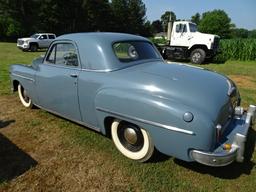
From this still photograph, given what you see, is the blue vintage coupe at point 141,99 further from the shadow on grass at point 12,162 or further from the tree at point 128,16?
the tree at point 128,16

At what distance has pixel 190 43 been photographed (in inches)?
619

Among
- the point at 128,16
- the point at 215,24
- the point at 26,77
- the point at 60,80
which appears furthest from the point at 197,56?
the point at 215,24

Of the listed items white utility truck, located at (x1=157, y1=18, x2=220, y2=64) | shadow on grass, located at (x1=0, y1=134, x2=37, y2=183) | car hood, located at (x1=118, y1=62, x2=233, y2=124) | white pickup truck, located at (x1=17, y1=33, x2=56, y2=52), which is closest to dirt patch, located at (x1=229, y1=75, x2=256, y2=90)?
white utility truck, located at (x1=157, y1=18, x2=220, y2=64)

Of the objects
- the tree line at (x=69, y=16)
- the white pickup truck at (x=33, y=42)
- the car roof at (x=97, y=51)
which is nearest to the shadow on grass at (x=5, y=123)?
the car roof at (x=97, y=51)

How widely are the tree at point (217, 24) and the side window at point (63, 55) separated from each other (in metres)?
88.5

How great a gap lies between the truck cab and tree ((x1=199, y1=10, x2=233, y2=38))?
7568 centimetres

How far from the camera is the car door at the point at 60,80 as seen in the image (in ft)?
12.9

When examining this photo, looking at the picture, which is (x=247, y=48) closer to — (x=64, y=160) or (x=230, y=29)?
(x=64, y=160)

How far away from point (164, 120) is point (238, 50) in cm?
1922

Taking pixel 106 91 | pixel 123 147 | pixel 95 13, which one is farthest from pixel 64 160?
pixel 95 13

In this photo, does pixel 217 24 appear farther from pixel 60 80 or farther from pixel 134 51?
pixel 60 80

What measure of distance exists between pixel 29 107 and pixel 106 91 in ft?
9.32

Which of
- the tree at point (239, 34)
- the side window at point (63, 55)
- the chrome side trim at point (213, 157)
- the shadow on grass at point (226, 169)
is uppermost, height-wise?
the tree at point (239, 34)

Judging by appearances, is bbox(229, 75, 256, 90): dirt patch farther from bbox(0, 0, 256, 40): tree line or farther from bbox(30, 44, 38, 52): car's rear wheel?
bbox(0, 0, 256, 40): tree line
